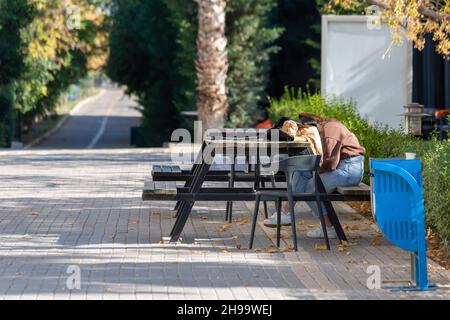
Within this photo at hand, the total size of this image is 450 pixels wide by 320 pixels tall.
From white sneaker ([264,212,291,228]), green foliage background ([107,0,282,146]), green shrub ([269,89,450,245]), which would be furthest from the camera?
green foliage background ([107,0,282,146])

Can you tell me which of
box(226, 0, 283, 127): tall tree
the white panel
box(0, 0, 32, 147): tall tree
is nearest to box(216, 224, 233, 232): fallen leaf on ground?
the white panel

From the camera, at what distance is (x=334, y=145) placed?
10.8m

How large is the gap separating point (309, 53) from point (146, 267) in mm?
28901

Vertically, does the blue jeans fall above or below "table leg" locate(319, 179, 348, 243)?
above

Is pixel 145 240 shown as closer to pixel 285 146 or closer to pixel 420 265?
pixel 285 146

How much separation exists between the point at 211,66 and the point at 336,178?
1346 cm

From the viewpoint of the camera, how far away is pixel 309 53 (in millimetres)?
37375

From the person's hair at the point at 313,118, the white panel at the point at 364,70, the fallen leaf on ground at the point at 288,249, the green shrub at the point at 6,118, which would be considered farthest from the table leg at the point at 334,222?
the green shrub at the point at 6,118

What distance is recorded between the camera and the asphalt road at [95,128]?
171ft

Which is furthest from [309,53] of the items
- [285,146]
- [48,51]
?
[285,146]

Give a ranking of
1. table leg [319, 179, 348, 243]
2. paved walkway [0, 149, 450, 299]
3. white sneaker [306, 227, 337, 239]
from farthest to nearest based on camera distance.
→ white sneaker [306, 227, 337, 239] → table leg [319, 179, 348, 243] → paved walkway [0, 149, 450, 299]

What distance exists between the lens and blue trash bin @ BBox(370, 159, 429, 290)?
26.7ft

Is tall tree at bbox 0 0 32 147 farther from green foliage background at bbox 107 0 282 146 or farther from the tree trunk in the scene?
the tree trunk

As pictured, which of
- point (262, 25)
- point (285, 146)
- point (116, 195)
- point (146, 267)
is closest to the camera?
point (146, 267)
